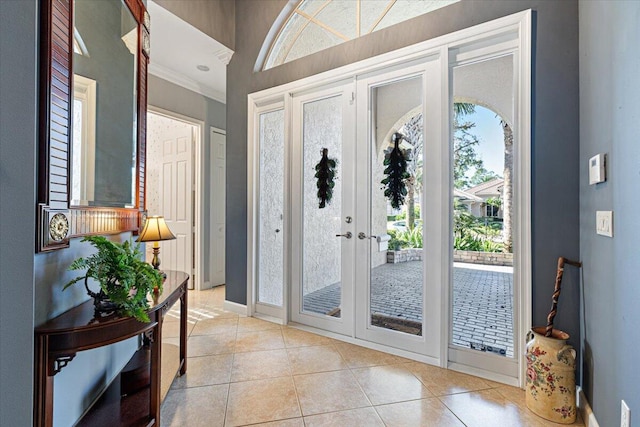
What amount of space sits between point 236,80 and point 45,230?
2.81 m

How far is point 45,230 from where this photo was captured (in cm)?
125

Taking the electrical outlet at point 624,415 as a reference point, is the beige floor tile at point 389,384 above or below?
below

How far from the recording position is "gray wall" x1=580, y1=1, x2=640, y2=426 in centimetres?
120

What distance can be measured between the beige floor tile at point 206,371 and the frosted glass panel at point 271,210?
975 mm

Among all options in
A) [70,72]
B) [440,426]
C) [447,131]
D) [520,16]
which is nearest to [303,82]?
[447,131]

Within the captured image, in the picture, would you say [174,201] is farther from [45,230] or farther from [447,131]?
[447,131]

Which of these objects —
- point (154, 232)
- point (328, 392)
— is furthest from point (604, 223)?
point (154, 232)

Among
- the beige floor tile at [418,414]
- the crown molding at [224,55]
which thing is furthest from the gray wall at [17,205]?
the crown molding at [224,55]

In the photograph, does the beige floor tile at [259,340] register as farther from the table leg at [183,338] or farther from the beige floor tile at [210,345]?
the table leg at [183,338]

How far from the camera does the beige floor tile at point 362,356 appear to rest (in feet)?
7.90

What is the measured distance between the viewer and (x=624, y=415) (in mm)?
1232

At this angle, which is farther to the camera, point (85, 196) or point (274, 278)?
point (274, 278)

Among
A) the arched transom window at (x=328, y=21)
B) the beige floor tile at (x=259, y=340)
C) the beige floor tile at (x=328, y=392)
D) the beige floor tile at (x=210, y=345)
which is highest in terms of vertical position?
the arched transom window at (x=328, y=21)

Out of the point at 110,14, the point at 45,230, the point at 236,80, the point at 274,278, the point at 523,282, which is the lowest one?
the point at 274,278
